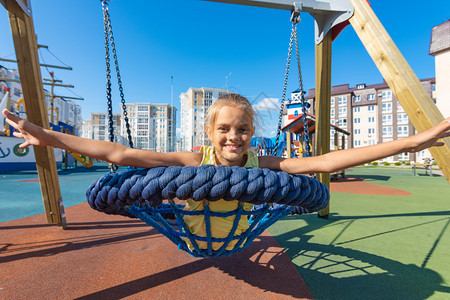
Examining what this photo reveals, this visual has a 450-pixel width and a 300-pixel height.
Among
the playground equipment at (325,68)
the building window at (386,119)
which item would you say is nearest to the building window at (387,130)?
the building window at (386,119)

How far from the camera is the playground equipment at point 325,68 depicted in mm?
1629

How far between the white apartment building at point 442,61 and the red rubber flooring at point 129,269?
17344mm

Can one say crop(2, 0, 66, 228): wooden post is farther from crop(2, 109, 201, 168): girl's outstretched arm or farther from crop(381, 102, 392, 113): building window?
crop(381, 102, 392, 113): building window

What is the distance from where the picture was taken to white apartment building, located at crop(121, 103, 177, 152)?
226 feet

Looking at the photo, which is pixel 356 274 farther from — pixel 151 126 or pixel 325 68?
pixel 151 126

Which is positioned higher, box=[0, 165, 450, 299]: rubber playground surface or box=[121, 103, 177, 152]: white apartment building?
box=[121, 103, 177, 152]: white apartment building

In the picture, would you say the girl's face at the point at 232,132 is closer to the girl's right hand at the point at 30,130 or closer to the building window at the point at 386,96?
the girl's right hand at the point at 30,130

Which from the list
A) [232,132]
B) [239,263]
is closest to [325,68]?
[232,132]

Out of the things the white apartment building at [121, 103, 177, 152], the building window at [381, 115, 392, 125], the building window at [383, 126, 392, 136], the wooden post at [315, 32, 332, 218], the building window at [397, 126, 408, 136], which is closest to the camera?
the wooden post at [315, 32, 332, 218]

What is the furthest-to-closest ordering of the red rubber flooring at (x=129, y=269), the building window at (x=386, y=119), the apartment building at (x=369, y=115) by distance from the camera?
the building window at (x=386, y=119) < the apartment building at (x=369, y=115) < the red rubber flooring at (x=129, y=269)

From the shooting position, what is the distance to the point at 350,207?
4.48 meters

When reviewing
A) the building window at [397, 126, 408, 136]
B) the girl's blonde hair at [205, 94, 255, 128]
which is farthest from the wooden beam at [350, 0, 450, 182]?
the building window at [397, 126, 408, 136]

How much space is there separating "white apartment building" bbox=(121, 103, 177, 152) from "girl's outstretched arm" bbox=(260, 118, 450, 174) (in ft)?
222

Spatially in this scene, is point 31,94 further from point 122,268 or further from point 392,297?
point 392,297
